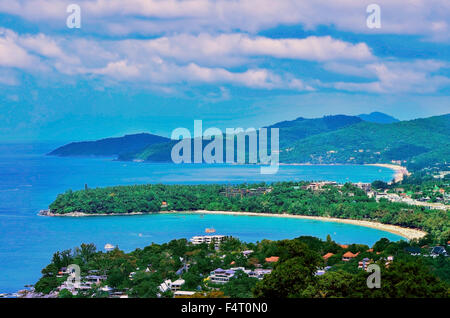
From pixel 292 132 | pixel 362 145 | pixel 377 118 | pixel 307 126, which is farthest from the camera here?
pixel 377 118

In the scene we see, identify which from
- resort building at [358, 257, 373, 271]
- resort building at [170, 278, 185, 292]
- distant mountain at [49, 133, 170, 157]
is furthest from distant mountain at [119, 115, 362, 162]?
resort building at [170, 278, 185, 292]

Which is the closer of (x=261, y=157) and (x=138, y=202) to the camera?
(x=138, y=202)

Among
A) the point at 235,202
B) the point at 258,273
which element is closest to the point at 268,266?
the point at 258,273

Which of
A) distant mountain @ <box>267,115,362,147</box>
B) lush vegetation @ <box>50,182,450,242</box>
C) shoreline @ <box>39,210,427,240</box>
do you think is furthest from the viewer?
distant mountain @ <box>267,115,362,147</box>

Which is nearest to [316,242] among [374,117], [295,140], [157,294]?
[157,294]

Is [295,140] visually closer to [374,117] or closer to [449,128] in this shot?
[449,128]

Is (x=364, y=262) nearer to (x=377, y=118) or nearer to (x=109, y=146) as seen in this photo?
(x=109, y=146)

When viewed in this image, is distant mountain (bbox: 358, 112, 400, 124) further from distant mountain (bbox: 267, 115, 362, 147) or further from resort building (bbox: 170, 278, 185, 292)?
resort building (bbox: 170, 278, 185, 292)
